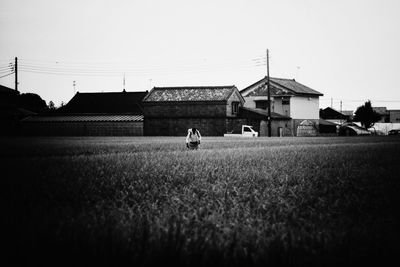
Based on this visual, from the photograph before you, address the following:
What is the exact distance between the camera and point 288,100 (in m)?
58.1

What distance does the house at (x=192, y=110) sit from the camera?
166 ft

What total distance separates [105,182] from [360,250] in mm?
4771

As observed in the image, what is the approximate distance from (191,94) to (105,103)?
14.1m

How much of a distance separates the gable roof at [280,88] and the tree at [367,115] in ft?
45.2

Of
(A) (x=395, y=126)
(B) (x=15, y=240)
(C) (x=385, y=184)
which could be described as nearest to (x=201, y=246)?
(B) (x=15, y=240)

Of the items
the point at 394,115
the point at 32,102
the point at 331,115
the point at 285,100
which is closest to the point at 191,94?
the point at 285,100

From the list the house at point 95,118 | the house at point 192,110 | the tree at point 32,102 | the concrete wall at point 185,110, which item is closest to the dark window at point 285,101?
the house at point 192,110

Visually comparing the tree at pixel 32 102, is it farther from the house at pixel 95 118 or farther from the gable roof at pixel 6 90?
the gable roof at pixel 6 90

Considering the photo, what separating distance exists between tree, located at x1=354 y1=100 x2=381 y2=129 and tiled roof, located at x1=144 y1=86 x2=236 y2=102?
30.1 metres

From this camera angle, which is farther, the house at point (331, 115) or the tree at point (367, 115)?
the house at point (331, 115)

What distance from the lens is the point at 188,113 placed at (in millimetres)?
51938

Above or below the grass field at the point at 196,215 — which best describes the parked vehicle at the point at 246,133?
above

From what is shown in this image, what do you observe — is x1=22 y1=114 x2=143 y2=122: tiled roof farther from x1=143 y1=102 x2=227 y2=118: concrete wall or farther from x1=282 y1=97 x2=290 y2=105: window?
x1=282 y1=97 x2=290 y2=105: window

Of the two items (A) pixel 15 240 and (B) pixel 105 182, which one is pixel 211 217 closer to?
(A) pixel 15 240
